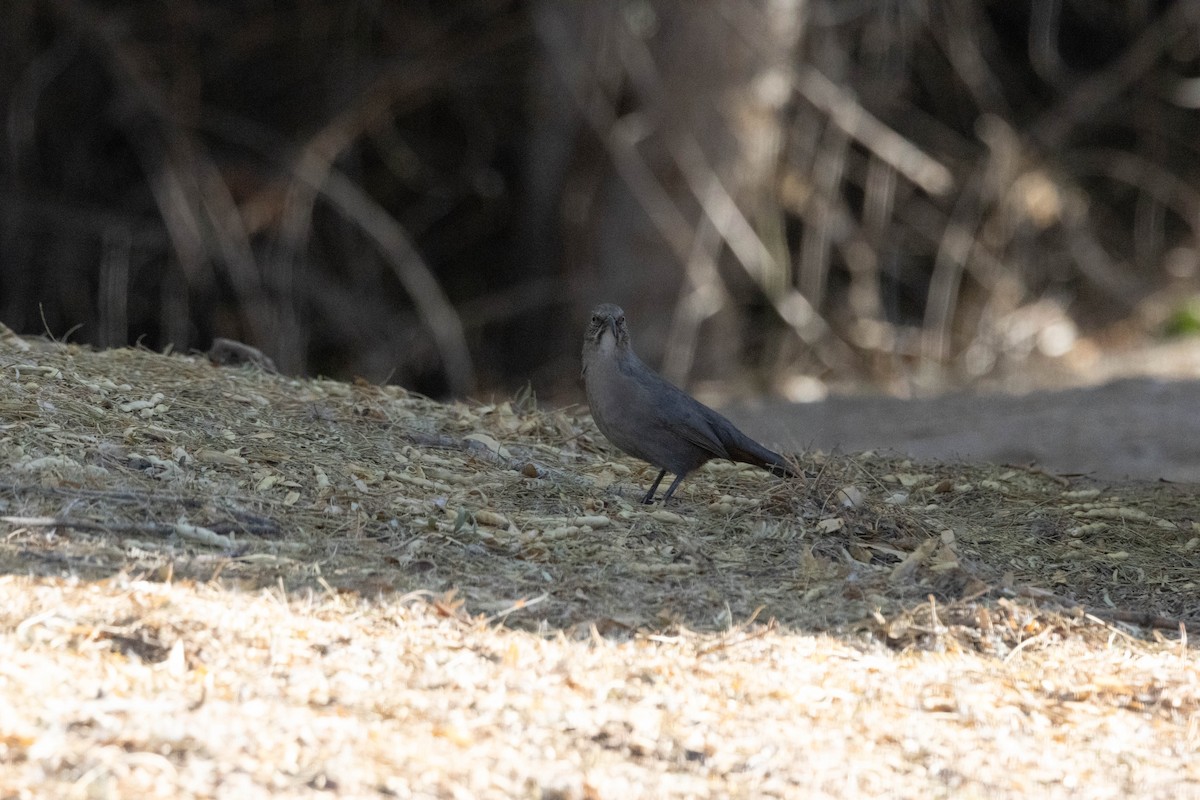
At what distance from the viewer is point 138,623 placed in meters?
2.84

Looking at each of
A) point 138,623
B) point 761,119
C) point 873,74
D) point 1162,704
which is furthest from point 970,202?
point 138,623

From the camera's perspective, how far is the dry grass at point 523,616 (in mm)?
2539

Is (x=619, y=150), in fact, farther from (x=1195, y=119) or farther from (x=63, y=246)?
(x=1195, y=119)

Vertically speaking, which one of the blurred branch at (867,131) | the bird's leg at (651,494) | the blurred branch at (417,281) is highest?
the blurred branch at (867,131)

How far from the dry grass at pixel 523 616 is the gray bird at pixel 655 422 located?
5.4 inches

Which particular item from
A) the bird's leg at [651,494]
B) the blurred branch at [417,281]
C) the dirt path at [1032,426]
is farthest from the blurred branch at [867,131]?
the bird's leg at [651,494]

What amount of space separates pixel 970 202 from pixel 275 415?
24.9 feet

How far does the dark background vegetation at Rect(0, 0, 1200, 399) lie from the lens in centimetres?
912

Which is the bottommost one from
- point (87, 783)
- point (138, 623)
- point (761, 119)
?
point (87, 783)

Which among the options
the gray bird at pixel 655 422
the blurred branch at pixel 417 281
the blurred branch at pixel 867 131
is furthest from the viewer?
the blurred branch at pixel 867 131

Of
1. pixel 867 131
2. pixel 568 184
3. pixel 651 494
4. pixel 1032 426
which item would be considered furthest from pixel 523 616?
pixel 867 131

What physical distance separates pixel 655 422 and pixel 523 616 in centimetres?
103

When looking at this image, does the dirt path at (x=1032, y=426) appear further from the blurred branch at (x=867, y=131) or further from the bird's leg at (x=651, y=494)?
the blurred branch at (x=867, y=131)

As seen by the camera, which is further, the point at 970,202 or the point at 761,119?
the point at 970,202
